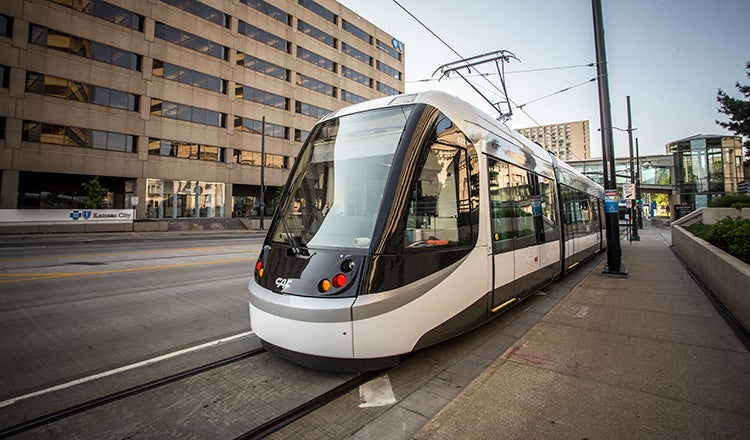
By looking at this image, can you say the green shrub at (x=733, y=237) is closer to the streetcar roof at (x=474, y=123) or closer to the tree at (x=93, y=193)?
the streetcar roof at (x=474, y=123)

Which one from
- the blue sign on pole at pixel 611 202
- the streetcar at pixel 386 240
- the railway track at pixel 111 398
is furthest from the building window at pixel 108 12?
the blue sign on pole at pixel 611 202

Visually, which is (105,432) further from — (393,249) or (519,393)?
(519,393)

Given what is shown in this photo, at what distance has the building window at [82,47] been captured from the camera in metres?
25.3

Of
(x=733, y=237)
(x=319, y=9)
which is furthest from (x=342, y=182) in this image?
(x=319, y=9)

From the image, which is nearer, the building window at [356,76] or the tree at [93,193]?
the tree at [93,193]

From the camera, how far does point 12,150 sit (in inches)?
955

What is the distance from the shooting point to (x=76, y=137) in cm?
2653

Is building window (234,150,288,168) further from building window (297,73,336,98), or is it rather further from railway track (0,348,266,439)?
railway track (0,348,266,439)

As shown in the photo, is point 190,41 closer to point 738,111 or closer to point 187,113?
point 187,113

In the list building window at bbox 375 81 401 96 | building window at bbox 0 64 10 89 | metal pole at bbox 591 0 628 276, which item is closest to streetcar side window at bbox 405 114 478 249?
metal pole at bbox 591 0 628 276

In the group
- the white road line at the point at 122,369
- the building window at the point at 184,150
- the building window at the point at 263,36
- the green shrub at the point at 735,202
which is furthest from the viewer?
the building window at the point at 263,36

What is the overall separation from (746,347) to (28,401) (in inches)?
286

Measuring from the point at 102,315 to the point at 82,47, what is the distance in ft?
105

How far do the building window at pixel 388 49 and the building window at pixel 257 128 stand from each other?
2142 cm
